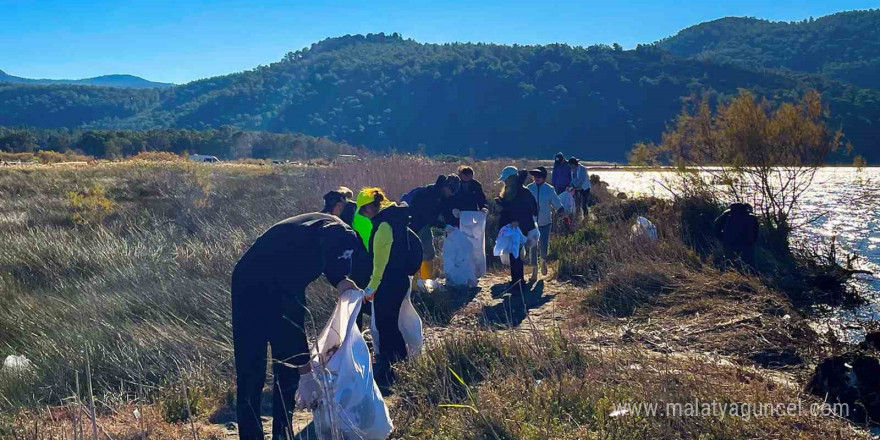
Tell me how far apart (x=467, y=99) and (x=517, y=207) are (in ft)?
249

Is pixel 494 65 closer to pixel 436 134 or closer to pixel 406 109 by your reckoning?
pixel 406 109

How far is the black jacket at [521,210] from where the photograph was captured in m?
9.34

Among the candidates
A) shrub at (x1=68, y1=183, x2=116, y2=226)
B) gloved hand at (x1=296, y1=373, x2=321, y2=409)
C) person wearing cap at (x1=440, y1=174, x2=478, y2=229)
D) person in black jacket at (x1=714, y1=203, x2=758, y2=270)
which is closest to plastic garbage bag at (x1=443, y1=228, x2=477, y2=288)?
person wearing cap at (x1=440, y1=174, x2=478, y2=229)

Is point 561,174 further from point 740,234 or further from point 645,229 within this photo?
point 740,234

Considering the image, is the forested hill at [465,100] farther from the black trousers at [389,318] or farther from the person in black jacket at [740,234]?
the black trousers at [389,318]

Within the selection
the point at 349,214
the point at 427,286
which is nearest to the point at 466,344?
the point at 349,214

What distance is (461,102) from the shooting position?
83.4 meters

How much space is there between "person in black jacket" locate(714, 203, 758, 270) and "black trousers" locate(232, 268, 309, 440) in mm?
6255

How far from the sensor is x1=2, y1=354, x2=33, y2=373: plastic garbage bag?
603 cm

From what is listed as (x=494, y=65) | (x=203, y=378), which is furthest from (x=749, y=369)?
(x=494, y=65)

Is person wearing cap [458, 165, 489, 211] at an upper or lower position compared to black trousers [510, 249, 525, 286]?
upper

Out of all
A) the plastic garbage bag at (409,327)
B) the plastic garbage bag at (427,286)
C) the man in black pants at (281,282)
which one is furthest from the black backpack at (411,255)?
the plastic garbage bag at (427,286)

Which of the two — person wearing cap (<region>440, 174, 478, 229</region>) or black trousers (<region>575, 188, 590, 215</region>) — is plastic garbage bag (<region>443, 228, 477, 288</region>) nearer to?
person wearing cap (<region>440, 174, 478, 229</region>)

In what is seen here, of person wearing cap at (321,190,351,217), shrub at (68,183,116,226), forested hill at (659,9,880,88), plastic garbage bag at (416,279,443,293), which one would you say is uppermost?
forested hill at (659,9,880,88)
